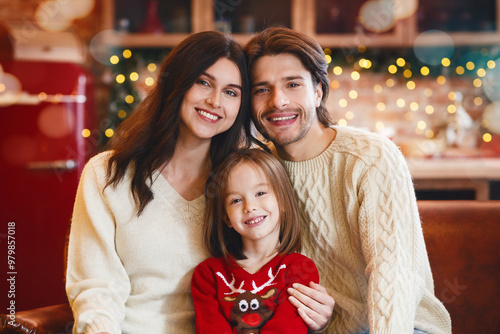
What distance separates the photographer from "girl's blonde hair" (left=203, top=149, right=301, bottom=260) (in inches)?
62.1

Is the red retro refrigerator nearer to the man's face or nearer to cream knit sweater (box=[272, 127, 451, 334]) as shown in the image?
the man's face

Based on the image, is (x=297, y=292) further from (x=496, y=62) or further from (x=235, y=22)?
(x=496, y=62)

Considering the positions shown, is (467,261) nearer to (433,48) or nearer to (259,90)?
(259,90)

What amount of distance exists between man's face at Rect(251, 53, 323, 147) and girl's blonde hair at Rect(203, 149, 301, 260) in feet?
0.37

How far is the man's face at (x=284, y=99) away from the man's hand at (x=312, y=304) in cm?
51

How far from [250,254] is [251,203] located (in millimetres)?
196

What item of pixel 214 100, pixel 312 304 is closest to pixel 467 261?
pixel 312 304

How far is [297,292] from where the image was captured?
146cm

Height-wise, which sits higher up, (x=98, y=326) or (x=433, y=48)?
(x=433, y=48)

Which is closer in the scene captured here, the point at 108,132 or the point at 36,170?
the point at 36,170

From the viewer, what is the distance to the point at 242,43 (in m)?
3.59

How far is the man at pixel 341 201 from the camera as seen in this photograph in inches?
56.9

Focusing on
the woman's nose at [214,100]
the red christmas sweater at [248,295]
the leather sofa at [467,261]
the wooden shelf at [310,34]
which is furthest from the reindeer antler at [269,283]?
the wooden shelf at [310,34]

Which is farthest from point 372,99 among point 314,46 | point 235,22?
point 314,46
